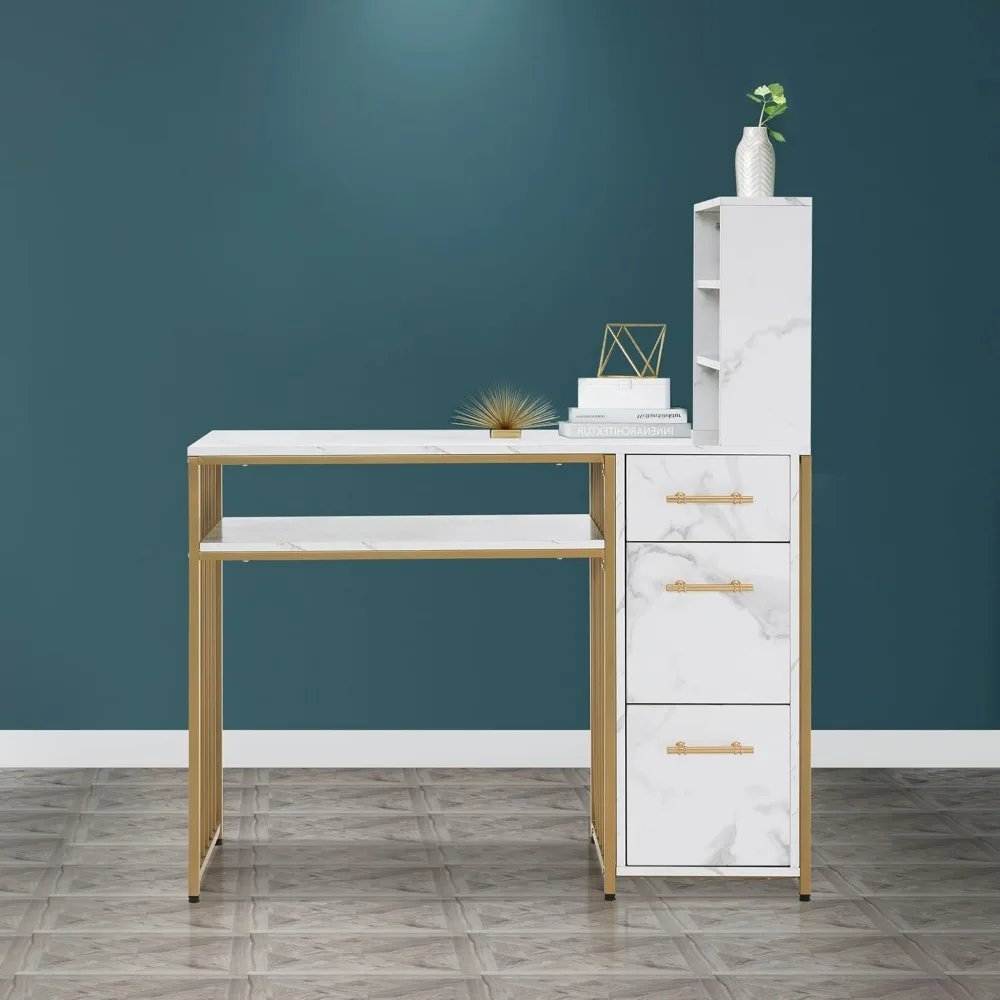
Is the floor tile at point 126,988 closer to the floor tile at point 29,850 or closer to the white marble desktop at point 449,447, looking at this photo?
the floor tile at point 29,850

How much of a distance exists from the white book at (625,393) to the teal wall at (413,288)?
3.18 feet

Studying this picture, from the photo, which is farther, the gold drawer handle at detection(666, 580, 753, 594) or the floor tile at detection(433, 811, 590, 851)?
the floor tile at detection(433, 811, 590, 851)

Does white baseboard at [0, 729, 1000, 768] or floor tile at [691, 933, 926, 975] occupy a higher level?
white baseboard at [0, 729, 1000, 768]

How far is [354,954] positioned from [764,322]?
164cm

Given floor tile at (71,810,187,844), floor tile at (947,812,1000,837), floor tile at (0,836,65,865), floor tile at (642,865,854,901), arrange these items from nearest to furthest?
floor tile at (642,865,854,901) → floor tile at (0,836,65,865) → floor tile at (71,810,187,844) → floor tile at (947,812,1000,837)

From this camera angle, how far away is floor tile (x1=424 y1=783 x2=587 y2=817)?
4133 millimetres

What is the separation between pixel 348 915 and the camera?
3297 millimetres

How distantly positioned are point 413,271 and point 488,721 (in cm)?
138

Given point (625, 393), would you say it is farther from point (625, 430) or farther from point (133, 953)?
point (133, 953)

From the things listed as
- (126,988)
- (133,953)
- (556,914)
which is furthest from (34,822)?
(556,914)

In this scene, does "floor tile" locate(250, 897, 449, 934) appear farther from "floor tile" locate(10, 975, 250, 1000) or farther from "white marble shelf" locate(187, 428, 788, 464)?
"white marble shelf" locate(187, 428, 788, 464)

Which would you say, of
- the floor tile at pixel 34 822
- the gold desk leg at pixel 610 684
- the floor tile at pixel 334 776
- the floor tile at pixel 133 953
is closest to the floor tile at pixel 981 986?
the gold desk leg at pixel 610 684

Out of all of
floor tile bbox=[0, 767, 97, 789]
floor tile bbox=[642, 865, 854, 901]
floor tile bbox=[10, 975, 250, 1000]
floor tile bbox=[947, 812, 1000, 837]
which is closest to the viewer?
floor tile bbox=[10, 975, 250, 1000]

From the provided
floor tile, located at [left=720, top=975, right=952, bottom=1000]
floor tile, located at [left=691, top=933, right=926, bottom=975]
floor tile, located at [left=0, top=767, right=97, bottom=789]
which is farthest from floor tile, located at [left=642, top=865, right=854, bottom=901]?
floor tile, located at [left=0, top=767, right=97, bottom=789]
